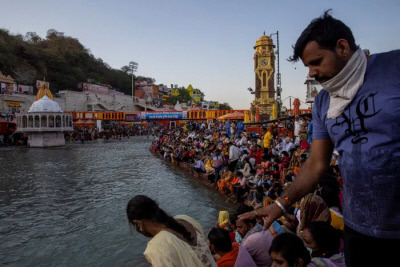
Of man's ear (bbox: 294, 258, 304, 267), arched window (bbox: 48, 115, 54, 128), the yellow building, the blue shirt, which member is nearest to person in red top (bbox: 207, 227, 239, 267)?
man's ear (bbox: 294, 258, 304, 267)

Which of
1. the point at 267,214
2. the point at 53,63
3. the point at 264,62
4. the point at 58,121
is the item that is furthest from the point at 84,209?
the point at 53,63

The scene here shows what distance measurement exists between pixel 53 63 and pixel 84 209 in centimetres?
6068

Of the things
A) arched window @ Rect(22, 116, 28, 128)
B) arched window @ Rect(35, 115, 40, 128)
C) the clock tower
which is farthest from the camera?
arched window @ Rect(35, 115, 40, 128)

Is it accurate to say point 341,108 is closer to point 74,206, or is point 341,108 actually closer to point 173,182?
point 74,206

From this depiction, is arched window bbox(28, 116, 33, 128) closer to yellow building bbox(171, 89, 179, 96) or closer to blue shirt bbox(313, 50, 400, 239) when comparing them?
blue shirt bbox(313, 50, 400, 239)

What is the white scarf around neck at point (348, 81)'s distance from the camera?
1359 millimetres

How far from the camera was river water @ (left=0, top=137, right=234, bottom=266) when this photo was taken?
6.00 metres

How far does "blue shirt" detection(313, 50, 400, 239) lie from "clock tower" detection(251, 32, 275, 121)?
26.0m

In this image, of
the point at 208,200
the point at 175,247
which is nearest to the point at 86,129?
the point at 208,200

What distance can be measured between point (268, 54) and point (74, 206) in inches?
898

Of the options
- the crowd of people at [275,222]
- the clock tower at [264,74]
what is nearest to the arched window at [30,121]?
the clock tower at [264,74]

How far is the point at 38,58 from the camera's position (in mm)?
56812

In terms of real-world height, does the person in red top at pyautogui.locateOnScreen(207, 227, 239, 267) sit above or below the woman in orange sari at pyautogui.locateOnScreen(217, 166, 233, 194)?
above

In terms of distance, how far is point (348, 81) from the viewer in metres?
1.38
